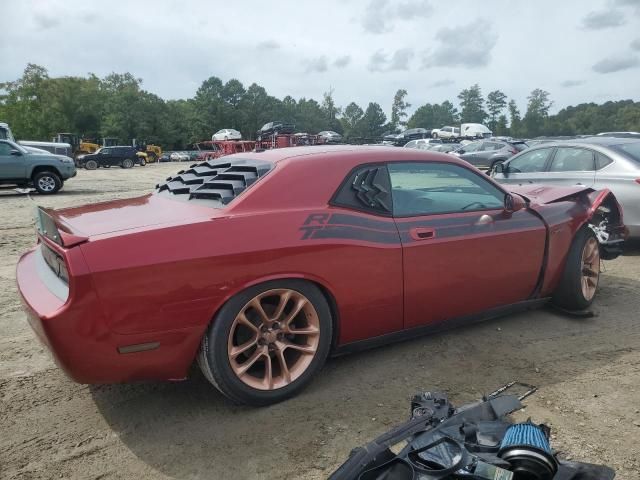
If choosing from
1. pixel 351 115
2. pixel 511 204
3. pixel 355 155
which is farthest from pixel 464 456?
pixel 351 115

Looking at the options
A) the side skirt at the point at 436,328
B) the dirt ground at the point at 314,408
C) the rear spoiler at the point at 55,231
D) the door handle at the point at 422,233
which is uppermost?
the rear spoiler at the point at 55,231

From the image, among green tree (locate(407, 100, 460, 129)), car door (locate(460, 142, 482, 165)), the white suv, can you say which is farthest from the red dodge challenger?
green tree (locate(407, 100, 460, 129))

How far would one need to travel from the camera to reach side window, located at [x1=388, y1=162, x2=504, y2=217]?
10.6 ft

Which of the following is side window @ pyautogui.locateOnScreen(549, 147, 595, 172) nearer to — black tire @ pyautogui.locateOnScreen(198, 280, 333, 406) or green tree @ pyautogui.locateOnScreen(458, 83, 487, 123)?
black tire @ pyautogui.locateOnScreen(198, 280, 333, 406)

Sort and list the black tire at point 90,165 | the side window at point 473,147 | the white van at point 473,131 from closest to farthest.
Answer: the side window at point 473,147 → the black tire at point 90,165 → the white van at point 473,131

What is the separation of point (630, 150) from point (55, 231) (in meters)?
6.40

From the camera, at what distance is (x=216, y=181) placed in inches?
121

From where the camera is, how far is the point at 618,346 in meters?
3.42

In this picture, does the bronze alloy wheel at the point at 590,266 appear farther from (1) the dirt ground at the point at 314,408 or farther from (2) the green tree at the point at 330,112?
(2) the green tree at the point at 330,112

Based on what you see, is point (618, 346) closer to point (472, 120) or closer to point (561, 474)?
point (561, 474)

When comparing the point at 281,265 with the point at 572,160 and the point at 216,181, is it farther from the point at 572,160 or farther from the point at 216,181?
the point at 572,160

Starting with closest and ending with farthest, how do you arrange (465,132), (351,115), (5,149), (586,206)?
(586,206) → (5,149) → (465,132) → (351,115)

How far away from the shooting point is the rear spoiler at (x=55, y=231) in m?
2.29

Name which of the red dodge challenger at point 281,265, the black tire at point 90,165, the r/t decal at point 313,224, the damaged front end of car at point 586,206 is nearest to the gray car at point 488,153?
the damaged front end of car at point 586,206
